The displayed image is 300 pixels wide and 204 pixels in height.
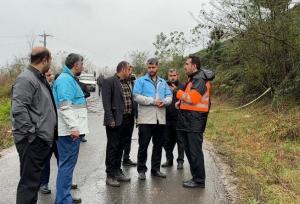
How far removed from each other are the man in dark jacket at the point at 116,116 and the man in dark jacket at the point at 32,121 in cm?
206

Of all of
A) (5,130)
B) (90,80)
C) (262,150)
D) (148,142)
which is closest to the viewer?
(148,142)

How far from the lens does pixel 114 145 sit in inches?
315

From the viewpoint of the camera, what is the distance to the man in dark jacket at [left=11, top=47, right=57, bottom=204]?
17.8 ft

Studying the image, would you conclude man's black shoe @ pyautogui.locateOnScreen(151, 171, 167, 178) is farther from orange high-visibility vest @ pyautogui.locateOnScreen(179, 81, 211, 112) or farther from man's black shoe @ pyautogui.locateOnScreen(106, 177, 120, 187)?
orange high-visibility vest @ pyautogui.locateOnScreen(179, 81, 211, 112)

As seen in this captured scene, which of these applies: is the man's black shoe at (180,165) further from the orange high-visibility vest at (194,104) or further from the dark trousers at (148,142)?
the orange high-visibility vest at (194,104)

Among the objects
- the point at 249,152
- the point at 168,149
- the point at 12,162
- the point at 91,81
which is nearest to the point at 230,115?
the point at 249,152

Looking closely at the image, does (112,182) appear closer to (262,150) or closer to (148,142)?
(148,142)

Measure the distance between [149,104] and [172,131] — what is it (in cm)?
183

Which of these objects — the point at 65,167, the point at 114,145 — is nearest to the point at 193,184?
the point at 114,145

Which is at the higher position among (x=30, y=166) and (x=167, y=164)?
(x=30, y=166)

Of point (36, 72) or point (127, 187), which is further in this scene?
A: point (127, 187)

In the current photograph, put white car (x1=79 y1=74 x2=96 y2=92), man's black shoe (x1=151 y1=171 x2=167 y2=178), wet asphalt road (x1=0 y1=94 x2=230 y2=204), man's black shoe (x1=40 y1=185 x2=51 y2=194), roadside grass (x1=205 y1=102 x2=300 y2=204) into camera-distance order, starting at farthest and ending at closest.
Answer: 1. white car (x1=79 y1=74 x2=96 y2=92)
2. man's black shoe (x1=151 y1=171 x2=167 y2=178)
3. roadside grass (x1=205 y1=102 x2=300 y2=204)
4. man's black shoe (x1=40 y1=185 x2=51 y2=194)
5. wet asphalt road (x1=0 y1=94 x2=230 y2=204)

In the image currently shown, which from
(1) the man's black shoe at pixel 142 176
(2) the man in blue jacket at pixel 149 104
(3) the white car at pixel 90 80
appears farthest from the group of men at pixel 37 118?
(3) the white car at pixel 90 80

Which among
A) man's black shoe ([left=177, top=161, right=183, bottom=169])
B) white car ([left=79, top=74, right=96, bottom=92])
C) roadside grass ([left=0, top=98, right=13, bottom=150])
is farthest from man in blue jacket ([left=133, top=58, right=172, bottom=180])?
white car ([left=79, top=74, right=96, bottom=92])
